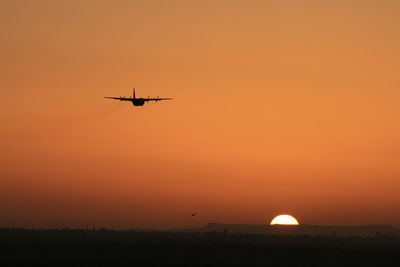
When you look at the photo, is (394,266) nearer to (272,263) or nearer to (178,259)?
(272,263)

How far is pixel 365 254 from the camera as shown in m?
118

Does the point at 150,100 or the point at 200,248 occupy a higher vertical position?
the point at 150,100

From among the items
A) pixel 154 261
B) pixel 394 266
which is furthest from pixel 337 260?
pixel 154 261

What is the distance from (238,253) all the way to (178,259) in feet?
52.6

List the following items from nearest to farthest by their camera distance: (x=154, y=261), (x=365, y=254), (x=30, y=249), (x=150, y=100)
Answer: (x=154, y=261), (x=30, y=249), (x=365, y=254), (x=150, y=100)

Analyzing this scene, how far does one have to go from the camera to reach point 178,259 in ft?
329

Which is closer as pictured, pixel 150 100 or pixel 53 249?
pixel 53 249

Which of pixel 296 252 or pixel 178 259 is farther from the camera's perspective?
pixel 296 252

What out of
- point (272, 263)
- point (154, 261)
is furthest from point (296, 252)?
point (154, 261)

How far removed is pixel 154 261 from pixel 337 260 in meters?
24.7

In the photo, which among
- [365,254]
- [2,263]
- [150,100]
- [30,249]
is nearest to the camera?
[2,263]

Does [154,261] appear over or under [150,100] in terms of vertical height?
under

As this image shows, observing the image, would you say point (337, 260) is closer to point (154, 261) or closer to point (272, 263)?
point (272, 263)

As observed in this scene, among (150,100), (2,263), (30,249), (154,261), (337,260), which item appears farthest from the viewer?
(150,100)
